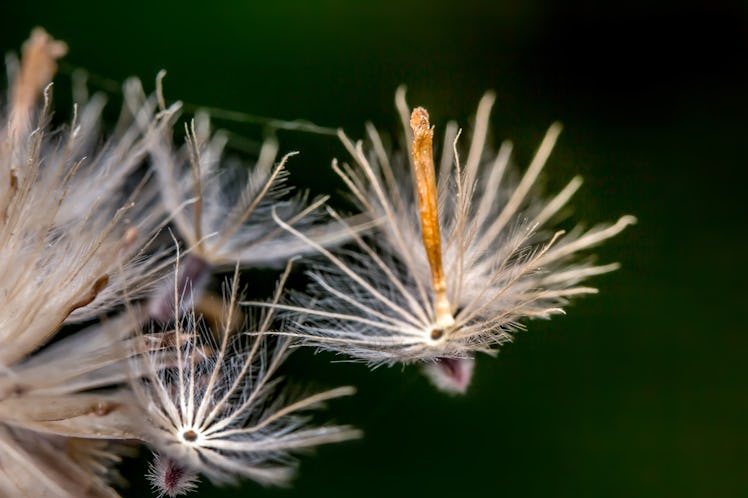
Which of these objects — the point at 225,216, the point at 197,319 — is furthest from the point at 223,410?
the point at 225,216

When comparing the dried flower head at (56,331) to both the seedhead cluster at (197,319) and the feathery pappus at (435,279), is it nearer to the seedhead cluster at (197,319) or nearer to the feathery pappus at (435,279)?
the seedhead cluster at (197,319)

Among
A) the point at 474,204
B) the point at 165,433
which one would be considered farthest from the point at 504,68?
the point at 165,433

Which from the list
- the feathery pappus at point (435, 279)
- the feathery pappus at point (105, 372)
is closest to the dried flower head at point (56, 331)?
the feathery pappus at point (105, 372)

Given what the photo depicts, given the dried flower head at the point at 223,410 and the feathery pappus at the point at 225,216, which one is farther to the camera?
the feathery pappus at the point at 225,216

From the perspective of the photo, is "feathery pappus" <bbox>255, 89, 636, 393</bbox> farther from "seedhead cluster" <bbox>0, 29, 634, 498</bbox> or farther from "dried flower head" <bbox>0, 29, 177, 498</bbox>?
"dried flower head" <bbox>0, 29, 177, 498</bbox>

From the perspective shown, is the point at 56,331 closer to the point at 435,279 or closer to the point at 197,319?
the point at 197,319

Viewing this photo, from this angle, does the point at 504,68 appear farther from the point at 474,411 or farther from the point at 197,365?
the point at 197,365
